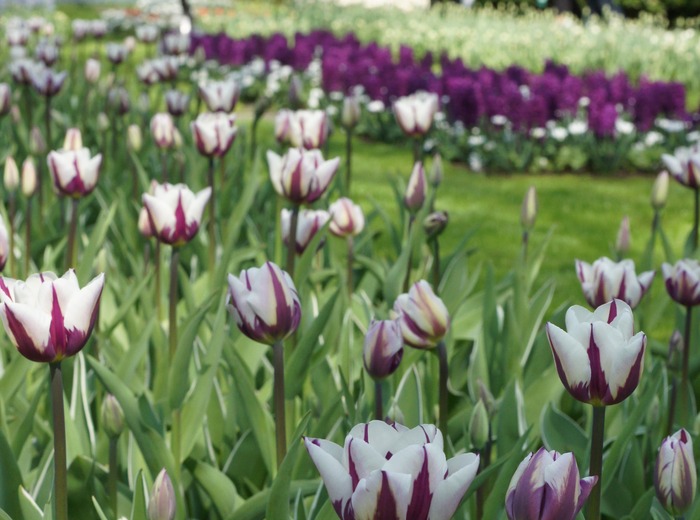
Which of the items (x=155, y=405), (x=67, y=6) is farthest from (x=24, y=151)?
(x=67, y=6)

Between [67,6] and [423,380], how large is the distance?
24.1 metres

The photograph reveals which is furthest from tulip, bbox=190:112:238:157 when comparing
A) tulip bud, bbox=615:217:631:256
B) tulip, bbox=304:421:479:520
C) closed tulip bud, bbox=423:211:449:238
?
tulip, bbox=304:421:479:520

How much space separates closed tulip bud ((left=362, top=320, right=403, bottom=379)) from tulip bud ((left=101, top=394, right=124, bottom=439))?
1.60ft

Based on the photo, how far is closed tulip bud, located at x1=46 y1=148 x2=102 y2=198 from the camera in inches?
98.3

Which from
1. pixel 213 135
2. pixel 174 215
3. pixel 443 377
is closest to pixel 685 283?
pixel 443 377

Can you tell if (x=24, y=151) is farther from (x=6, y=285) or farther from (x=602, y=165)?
(x=602, y=165)

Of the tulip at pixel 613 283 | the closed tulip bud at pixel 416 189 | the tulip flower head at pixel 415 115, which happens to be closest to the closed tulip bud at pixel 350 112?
the tulip flower head at pixel 415 115

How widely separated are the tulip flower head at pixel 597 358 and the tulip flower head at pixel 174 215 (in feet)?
3.68

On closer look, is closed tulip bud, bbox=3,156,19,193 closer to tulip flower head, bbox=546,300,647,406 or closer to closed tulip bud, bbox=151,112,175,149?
closed tulip bud, bbox=151,112,175,149

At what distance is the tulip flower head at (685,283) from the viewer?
197cm

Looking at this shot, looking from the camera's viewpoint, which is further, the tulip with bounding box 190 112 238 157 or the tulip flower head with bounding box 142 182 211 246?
the tulip with bounding box 190 112 238 157

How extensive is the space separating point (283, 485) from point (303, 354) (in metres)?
0.57

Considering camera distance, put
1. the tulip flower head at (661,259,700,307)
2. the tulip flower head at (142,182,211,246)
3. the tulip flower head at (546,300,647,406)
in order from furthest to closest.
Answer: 1. the tulip flower head at (142,182,211,246)
2. the tulip flower head at (661,259,700,307)
3. the tulip flower head at (546,300,647,406)

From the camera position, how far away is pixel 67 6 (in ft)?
79.8
